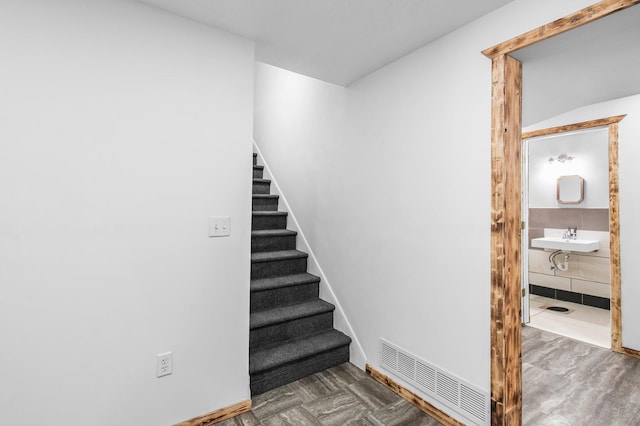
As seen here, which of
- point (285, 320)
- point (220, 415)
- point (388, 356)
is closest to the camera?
point (220, 415)

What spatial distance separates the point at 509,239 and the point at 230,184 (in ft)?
5.26

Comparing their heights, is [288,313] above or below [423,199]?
below

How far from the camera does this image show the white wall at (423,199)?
68.4 inches

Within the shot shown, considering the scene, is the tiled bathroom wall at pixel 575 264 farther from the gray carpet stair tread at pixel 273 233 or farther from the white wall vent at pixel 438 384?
the gray carpet stair tread at pixel 273 233

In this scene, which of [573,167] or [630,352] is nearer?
[630,352]

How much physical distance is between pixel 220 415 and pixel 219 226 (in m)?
1.13

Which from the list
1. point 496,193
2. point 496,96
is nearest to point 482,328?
point 496,193

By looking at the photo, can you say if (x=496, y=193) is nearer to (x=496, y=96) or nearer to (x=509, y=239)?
(x=509, y=239)

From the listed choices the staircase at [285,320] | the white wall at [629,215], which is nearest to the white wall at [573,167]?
the white wall at [629,215]

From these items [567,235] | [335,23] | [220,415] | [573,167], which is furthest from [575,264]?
[220,415]

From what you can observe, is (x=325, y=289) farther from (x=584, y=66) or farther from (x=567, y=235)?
(x=567, y=235)

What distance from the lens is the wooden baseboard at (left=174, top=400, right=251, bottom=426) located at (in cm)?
183

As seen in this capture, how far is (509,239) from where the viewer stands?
165cm

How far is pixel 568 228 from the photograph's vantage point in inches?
172
